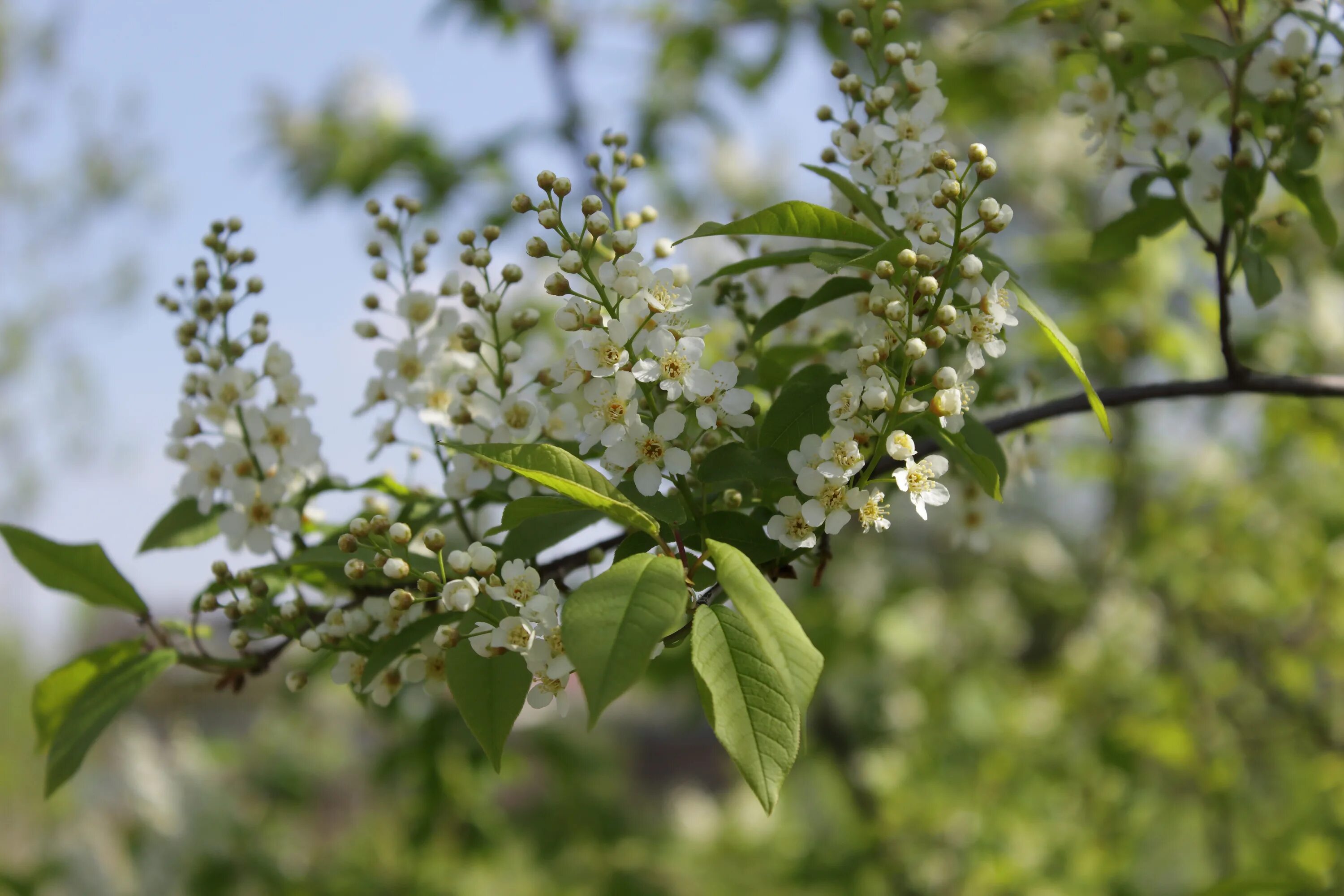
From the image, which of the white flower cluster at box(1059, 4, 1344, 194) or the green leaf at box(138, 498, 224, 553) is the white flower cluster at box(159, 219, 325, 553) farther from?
the white flower cluster at box(1059, 4, 1344, 194)

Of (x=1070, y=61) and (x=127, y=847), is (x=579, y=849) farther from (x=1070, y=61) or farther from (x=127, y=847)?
(x=1070, y=61)

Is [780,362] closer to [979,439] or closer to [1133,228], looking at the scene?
[979,439]

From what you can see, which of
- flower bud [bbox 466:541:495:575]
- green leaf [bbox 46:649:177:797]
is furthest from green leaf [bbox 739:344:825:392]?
green leaf [bbox 46:649:177:797]

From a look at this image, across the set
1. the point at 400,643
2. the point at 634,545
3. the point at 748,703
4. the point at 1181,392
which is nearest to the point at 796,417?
the point at 634,545

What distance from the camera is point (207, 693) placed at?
1532 millimetres

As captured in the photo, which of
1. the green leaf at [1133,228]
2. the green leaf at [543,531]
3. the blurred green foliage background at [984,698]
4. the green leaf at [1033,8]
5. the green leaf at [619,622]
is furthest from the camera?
the blurred green foliage background at [984,698]

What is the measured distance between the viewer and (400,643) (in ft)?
3.14

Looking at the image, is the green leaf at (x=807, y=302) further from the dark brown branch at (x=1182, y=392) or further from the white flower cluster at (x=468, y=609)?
the white flower cluster at (x=468, y=609)

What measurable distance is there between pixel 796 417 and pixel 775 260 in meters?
0.16

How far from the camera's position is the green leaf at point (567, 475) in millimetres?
806

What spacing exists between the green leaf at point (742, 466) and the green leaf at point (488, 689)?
0.77ft

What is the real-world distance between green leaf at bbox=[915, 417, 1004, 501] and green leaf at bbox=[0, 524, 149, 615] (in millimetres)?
911

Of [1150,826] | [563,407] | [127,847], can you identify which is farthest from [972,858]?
[127,847]

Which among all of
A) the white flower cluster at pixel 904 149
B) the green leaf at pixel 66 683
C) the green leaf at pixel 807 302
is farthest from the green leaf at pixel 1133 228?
the green leaf at pixel 66 683
